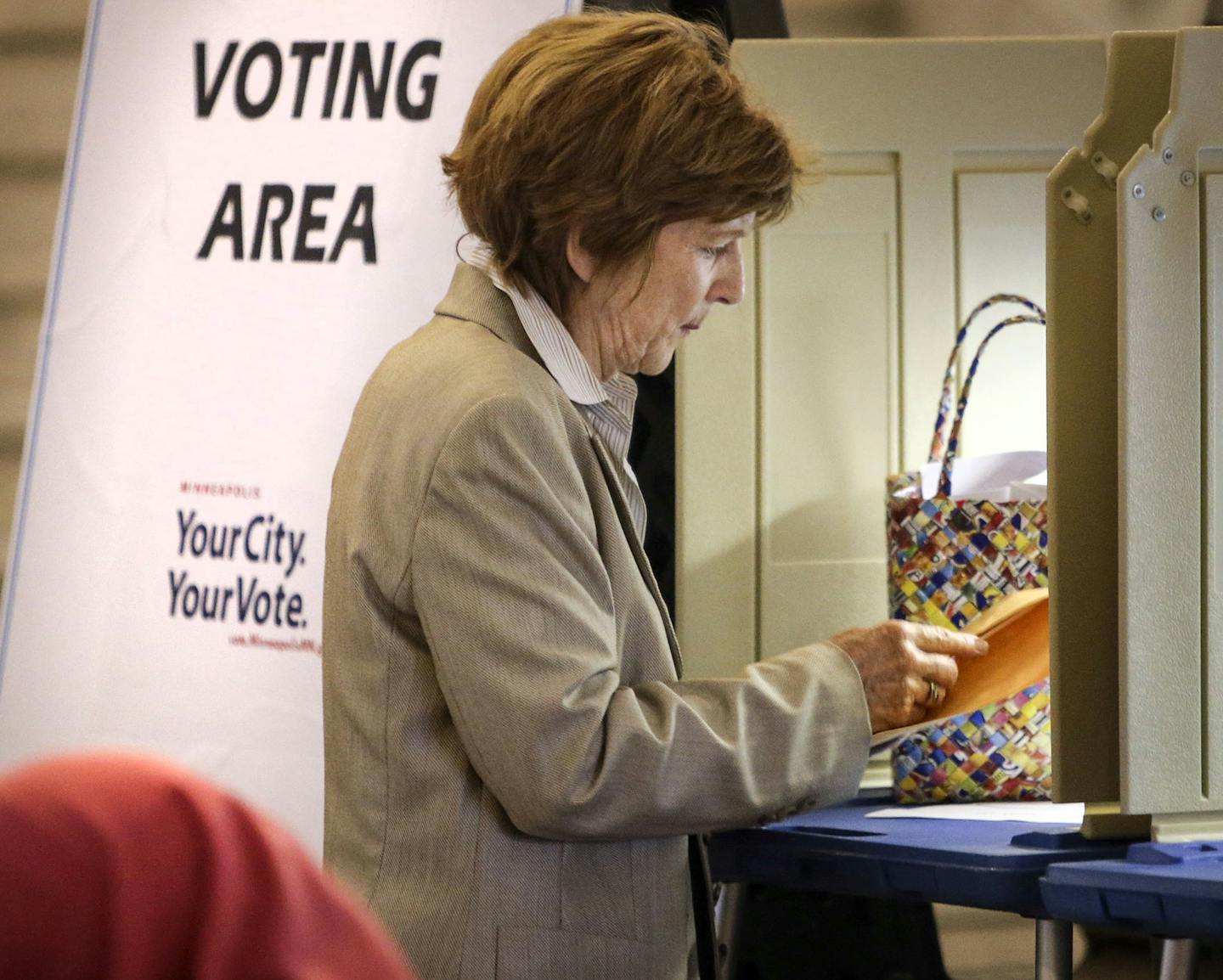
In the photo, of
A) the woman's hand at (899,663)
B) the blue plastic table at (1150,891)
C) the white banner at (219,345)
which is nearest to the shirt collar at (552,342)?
the woman's hand at (899,663)

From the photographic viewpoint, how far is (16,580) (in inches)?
105

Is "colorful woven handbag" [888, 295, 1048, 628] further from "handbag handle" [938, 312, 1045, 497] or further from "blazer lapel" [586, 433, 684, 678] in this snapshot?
"blazer lapel" [586, 433, 684, 678]

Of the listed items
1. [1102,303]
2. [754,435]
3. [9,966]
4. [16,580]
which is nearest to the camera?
[9,966]

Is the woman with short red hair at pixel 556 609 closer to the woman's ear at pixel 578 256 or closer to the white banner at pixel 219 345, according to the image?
the woman's ear at pixel 578 256

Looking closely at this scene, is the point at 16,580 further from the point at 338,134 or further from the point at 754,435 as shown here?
the point at 754,435

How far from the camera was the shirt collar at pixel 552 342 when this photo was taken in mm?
1386

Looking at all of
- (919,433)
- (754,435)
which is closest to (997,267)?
(919,433)

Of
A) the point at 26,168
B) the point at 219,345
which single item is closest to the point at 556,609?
the point at 219,345

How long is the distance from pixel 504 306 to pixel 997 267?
0.91 metres

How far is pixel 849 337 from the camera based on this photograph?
2.02 m

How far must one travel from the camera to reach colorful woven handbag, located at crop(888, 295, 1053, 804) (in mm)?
1596

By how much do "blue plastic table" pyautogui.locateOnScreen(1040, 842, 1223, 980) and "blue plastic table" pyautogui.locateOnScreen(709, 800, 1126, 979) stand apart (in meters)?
0.03

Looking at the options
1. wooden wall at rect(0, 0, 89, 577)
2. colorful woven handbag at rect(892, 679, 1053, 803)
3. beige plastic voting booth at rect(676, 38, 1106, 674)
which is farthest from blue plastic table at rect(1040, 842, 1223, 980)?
wooden wall at rect(0, 0, 89, 577)

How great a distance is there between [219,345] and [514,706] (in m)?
1.52
